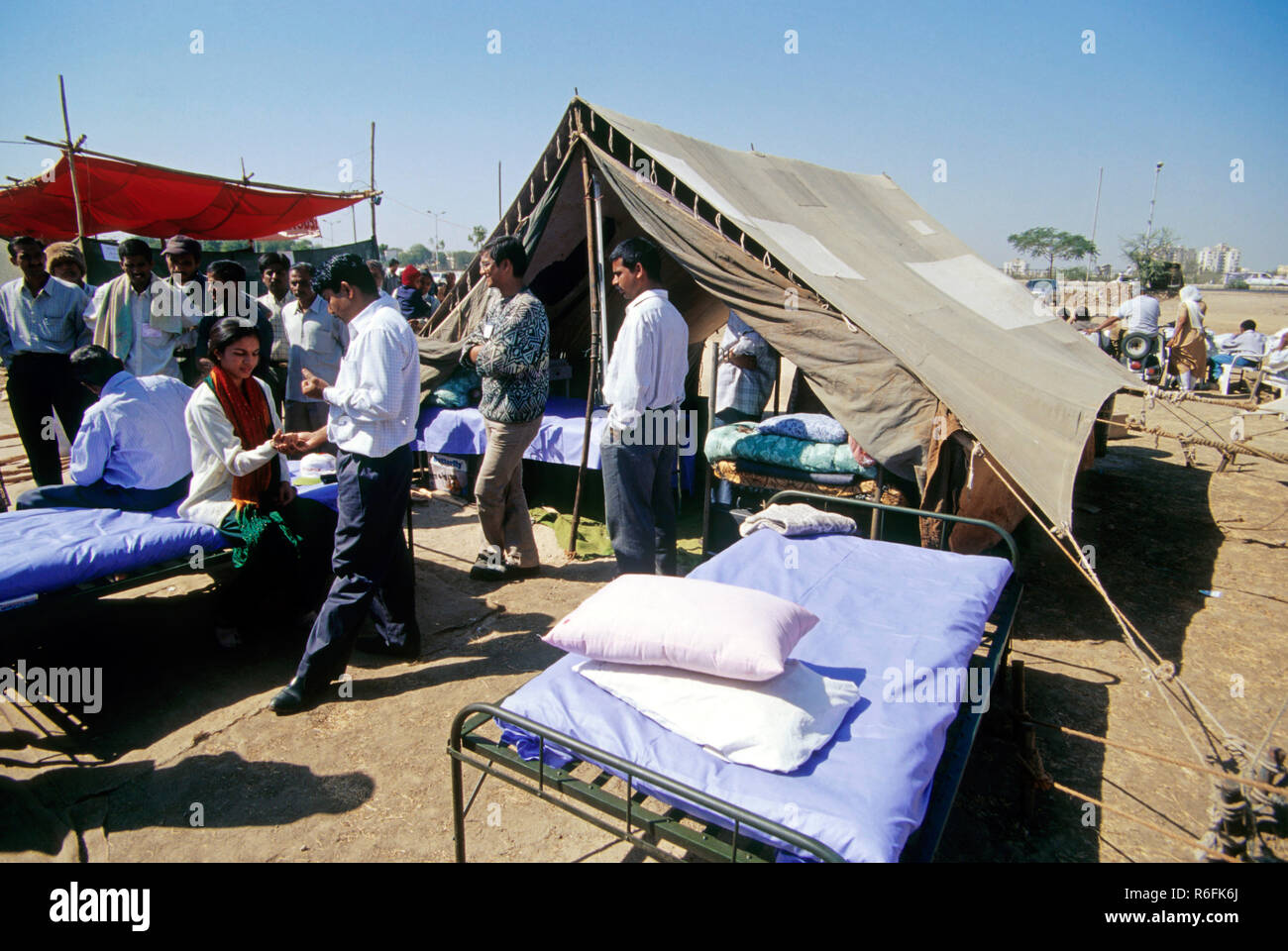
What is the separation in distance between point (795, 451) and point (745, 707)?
10.0 feet

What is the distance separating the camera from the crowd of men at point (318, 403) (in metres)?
3.34

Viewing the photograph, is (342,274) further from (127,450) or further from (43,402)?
(43,402)

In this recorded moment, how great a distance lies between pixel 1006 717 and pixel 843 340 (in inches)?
89.1

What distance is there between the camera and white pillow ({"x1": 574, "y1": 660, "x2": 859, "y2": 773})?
1.87 metres

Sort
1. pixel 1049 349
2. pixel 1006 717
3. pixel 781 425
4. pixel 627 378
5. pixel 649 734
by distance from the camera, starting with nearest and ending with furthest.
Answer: pixel 649 734
pixel 1006 717
pixel 627 378
pixel 781 425
pixel 1049 349

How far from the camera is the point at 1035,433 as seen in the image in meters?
4.25

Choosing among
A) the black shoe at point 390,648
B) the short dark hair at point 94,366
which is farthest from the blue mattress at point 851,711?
the short dark hair at point 94,366

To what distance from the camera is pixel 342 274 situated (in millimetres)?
3322

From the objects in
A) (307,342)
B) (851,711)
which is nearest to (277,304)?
(307,342)

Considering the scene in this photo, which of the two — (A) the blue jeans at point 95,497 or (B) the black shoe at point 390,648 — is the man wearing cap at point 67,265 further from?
(B) the black shoe at point 390,648

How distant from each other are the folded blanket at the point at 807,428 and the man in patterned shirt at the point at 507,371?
1.58m
